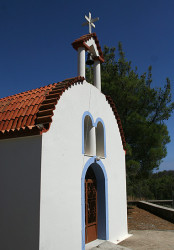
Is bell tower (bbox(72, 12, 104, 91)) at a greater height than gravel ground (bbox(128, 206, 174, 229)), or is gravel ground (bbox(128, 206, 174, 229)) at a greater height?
bell tower (bbox(72, 12, 104, 91))

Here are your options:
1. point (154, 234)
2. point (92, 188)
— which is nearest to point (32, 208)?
point (92, 188)

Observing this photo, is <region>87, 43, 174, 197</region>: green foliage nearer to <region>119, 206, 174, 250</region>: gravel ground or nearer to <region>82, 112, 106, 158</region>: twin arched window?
<region>119, 206, 174, 250</region>: gravel ground

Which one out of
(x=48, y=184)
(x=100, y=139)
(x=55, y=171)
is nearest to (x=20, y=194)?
(x=48, y=184)

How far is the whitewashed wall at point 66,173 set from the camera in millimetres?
4750

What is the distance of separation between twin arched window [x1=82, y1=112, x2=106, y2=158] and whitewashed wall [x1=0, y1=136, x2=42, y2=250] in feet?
7.55

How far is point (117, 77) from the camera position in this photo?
1298 cm

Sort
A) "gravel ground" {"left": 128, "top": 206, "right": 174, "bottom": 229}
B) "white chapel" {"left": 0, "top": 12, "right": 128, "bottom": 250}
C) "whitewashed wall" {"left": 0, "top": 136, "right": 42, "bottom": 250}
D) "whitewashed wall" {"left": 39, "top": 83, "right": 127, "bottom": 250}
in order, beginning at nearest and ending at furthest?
1. "whitewashed wall" {"left": 0, "top": 136, "right": 42, "bottom": 250}
2. "white chapel" {"left": 0, "top": 12, "right": 128, "bottom": 250}
3. "whitewashed wall" {"left": 39, "top": 83, "right": 127, "bottom": 250}
4. "gravel ground" {"left": 128, "top": 206, "right": 174, "bottom": 229}

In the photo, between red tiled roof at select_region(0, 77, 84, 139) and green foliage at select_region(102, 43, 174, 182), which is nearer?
red tiled roof at select_region(0, 77, 84, 139)

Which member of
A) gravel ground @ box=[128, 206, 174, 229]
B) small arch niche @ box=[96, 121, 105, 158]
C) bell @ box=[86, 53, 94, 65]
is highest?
bell @ box=[86, 53, 94, 65]

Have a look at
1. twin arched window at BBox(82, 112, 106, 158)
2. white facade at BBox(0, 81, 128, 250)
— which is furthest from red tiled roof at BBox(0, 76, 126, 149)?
twin arched window at BBox(82, 112, 106, 158)

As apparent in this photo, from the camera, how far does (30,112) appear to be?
17.8ft

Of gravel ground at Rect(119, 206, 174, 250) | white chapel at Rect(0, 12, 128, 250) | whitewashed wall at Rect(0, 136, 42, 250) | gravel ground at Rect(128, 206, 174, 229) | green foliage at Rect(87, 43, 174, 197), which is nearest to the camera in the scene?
whitewashed wall at Rect(0, 136, 42, 250)

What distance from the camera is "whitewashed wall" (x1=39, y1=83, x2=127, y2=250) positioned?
4750 mm

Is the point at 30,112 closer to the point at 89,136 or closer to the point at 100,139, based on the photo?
the point at 89,136
